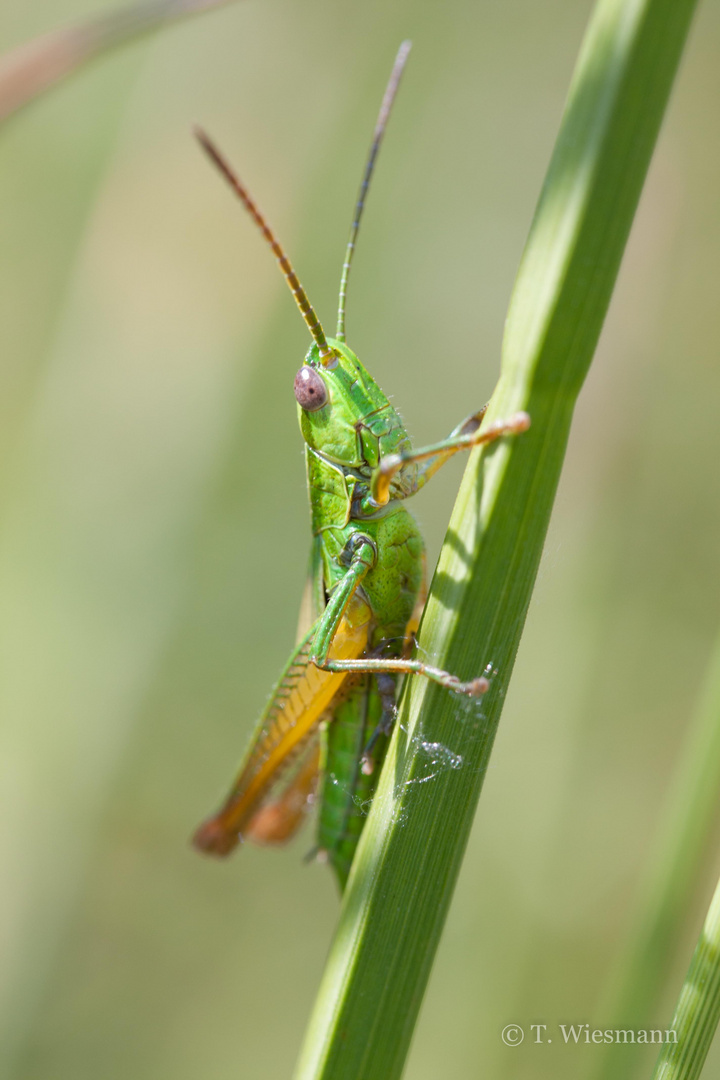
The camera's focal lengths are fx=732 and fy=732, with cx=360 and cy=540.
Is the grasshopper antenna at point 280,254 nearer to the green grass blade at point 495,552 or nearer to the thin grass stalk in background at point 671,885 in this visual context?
the green grass blade at point 495,552

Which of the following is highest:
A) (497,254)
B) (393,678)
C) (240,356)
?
(497,254)

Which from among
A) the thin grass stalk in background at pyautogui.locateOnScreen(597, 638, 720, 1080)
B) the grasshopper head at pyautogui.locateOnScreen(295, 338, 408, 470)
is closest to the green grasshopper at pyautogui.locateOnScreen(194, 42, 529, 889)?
the grasshopper head at pyautogui.locateOnScreen(295, 338, 408, 470)

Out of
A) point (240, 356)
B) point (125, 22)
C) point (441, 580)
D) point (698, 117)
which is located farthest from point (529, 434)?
point (698, 117)

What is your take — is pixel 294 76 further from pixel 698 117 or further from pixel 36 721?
pixel 36 721

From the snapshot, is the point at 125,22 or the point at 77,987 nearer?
the point at 125,22

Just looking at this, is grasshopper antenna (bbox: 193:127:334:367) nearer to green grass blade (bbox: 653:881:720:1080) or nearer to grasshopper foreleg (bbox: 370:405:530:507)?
grasshopper foreleg (bbox: 370:405:530:507)

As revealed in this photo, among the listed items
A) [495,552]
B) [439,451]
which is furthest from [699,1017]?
[439,451]
